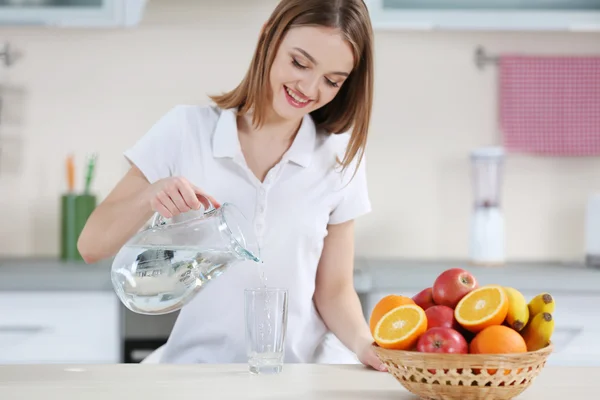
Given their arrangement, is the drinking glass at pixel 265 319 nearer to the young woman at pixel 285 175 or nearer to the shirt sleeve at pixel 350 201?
the young woman at pixel 285 175

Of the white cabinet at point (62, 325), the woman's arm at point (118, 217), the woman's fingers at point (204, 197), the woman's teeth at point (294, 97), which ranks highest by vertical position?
the woman's teeth at point (294, 97)

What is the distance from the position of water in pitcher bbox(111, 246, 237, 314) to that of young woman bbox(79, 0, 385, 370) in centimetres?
39

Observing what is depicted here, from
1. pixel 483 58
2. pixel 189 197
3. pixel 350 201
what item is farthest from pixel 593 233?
pixel 189 197

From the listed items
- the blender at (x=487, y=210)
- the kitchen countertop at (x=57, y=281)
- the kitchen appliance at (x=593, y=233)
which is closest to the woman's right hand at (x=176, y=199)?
the kitchen countertop at (x=57, y=281)

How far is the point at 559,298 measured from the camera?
7.22 feet

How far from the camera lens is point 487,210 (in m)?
2.49

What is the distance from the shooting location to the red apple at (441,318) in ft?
3.44

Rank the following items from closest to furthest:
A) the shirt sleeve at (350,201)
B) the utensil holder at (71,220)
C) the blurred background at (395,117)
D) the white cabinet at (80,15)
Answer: the shirt sleeve at (350,201) < the white cabinet at (80,15) < the utensil holder at (71,220) < the blurred background at (395,117)

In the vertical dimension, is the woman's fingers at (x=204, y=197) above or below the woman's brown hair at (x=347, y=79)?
below

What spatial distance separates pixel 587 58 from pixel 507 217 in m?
0.59

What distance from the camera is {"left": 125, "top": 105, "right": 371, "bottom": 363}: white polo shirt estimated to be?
5.38 feet

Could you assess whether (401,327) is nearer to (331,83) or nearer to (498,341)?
(498,341)

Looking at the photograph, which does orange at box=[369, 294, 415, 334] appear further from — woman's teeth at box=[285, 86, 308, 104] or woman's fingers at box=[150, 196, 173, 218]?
woman's teeth at box=[285, 86, 308, 104]

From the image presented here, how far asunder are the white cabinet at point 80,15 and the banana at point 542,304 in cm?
165
